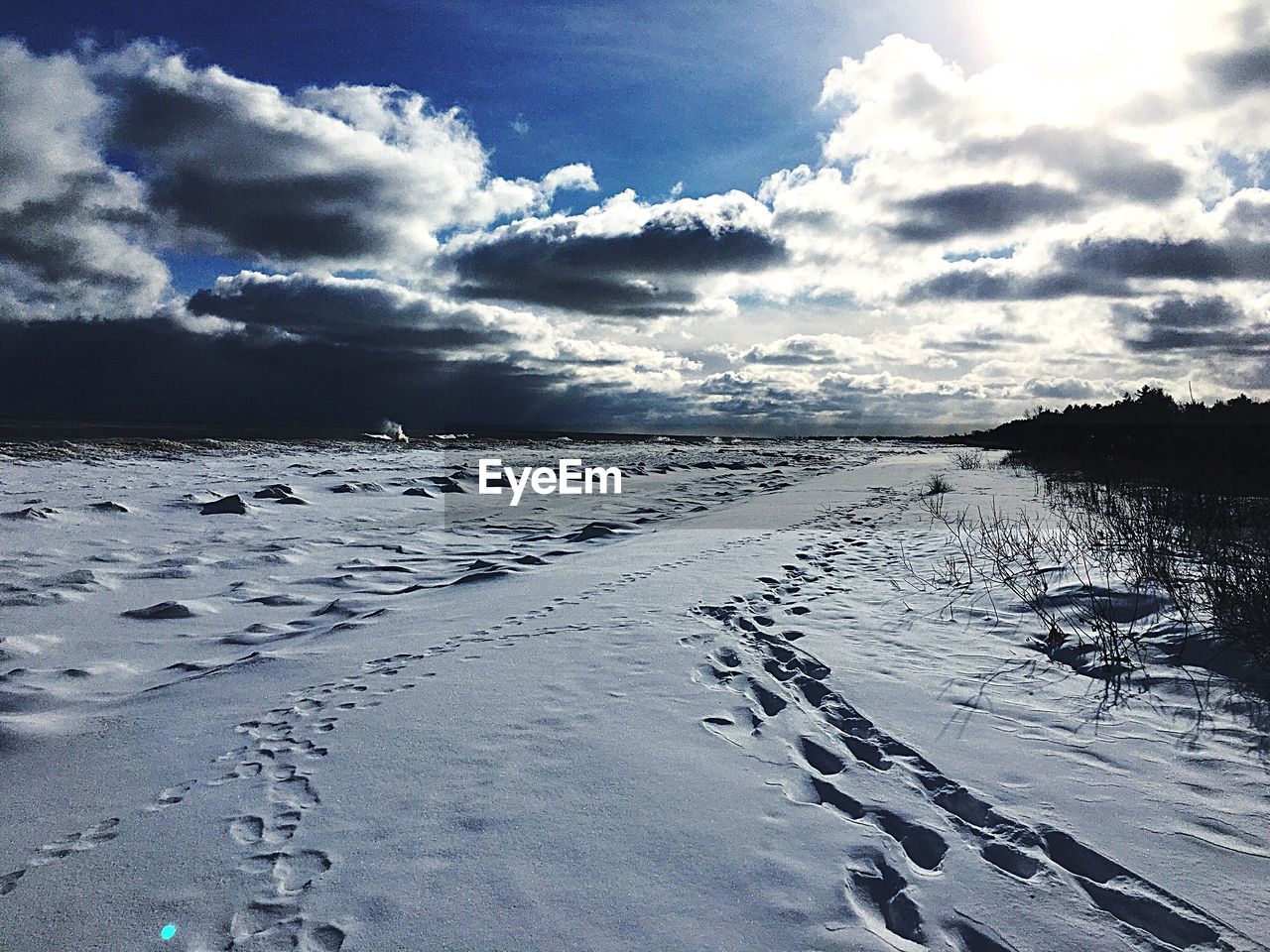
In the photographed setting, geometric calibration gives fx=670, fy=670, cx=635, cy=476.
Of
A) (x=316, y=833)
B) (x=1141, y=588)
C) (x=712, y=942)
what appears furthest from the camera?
(x=1141, y=588)

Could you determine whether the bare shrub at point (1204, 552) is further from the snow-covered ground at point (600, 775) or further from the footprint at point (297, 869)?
the footprint at point (297, 869)

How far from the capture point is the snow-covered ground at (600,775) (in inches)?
81.8

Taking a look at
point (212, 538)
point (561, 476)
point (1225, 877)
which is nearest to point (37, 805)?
point (1225, 877)

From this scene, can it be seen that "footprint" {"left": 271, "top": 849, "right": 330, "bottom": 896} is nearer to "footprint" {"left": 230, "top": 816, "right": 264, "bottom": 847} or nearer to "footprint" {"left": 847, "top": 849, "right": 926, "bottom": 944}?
"footprint" {"left": 230, "top": 816, "right": 264, "bottom": 847}

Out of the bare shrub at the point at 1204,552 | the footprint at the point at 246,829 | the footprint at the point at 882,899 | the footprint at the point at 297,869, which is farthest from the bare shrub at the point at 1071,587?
the footprint at the point at 246,829

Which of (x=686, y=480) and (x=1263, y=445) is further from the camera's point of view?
(x=686, y=480)

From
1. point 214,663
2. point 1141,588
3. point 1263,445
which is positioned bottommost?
point 214,663

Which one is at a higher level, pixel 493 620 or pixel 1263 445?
pixel 1263 445

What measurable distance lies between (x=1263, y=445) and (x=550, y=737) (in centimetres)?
1597

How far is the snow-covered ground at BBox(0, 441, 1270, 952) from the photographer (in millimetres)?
2078

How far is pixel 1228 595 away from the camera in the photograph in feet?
14.7

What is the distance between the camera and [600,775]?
2.89m

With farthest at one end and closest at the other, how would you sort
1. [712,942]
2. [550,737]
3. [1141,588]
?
1. [1141,588]
2. [550,737]
3. [712,942]

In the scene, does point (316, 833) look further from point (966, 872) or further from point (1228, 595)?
point (1228, 595)
